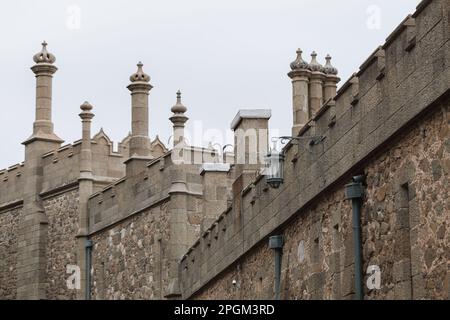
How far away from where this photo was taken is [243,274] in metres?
26.9

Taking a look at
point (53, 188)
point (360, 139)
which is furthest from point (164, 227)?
point (360, 139)

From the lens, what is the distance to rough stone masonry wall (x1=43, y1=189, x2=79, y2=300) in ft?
139

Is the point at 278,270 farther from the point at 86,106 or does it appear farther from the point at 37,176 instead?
the point at 37,176

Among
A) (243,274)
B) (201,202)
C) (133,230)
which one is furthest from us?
(133,230)

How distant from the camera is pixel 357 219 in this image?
19.4 meters

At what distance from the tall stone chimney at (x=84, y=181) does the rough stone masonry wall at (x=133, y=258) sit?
521 millimetres

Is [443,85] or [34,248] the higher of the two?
[34,248]

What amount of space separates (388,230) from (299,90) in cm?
1245

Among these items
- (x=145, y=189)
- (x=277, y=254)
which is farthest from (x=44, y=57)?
(x=277, y=254)

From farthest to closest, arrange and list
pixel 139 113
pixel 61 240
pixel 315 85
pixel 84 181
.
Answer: pixel 61 240, pixel 84 181, pixel 139 113, pixel 315 85

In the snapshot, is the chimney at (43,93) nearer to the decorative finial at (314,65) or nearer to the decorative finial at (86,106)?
the decorative finial at (86,106)
